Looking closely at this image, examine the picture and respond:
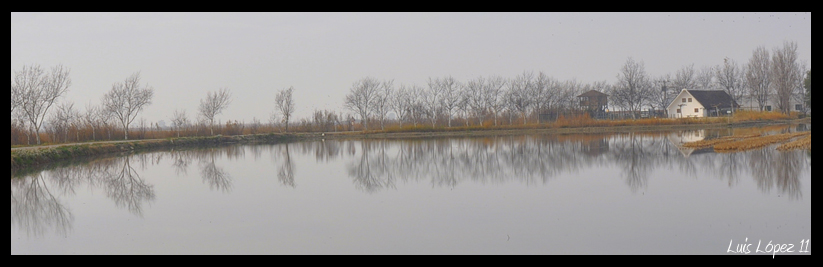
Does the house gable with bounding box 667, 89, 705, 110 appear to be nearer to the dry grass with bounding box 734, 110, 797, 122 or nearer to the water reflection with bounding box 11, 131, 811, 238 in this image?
the dry grass with bounding box 734, 110, 797, 122

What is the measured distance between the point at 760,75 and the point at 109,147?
5155cm

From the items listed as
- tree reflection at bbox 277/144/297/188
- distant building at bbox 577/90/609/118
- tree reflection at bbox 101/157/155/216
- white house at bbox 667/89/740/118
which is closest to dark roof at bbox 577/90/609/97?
distant building at bbox 577/90/609/118

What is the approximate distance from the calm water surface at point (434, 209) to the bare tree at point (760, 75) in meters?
44.5

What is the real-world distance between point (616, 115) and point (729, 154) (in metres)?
44.8

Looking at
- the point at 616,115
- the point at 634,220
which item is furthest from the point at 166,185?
the point at 616,115

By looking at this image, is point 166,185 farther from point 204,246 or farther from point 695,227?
point 695,227

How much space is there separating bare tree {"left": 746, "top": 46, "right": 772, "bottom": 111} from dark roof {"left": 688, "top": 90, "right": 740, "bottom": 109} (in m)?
2.21

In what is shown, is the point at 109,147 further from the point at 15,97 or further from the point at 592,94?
the point at 592,94

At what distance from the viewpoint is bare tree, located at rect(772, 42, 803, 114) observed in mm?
48778

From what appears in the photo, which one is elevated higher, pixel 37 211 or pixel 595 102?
pixel 595 102

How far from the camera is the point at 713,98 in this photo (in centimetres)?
5603

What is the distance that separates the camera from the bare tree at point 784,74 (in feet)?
160

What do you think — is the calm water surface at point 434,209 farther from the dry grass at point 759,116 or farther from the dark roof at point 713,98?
the dark roof at point 713,98

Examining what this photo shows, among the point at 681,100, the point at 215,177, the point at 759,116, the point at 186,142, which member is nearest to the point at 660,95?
the point at 681,100
